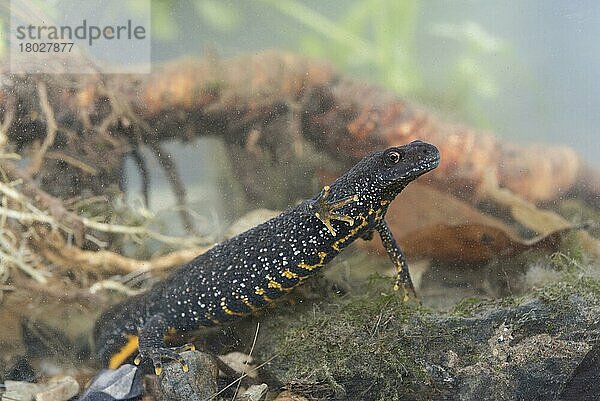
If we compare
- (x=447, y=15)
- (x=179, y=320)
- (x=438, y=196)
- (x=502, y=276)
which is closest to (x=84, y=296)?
(x=179, y=320)

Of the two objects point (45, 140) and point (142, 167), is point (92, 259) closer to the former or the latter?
point (142, 167)

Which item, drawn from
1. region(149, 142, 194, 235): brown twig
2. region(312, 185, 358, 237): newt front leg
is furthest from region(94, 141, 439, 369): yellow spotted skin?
region(149, 142, 194, 235): brown twig

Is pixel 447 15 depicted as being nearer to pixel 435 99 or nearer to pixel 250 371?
pixel 435 99

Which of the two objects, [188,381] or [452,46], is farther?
[452,46]

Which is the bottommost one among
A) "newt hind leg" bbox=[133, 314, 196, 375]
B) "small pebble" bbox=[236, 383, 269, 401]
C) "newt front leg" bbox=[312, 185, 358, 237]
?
"newt hind leg" bbox=[133, 314, 196, 375]

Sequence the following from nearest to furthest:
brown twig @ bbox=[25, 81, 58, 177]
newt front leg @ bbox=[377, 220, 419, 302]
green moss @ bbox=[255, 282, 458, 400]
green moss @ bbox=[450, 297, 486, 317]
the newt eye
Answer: green moss @ bbox=[255, 282, 458, 400], green moss @ bbox=[450, 297, 486, 317], the newt eye, newt front leg @ bbox=[377, 220, 419, 302], brown twig @ bbox=[25, 81, 58, 177]

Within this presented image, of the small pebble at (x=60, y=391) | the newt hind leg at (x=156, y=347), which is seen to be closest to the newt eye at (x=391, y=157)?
the newt hind leg at (x=156, y=347)

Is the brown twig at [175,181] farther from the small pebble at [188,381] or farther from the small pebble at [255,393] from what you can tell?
the small pebble at [255,393]

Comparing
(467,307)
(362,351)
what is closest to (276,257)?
(362,351)

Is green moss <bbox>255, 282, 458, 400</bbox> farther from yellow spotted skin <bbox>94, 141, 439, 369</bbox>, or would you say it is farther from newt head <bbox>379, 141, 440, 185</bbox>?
newt head <bbox>379, 141, 440, 185</bbox>
